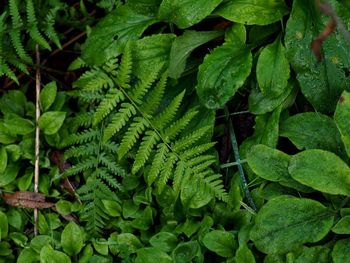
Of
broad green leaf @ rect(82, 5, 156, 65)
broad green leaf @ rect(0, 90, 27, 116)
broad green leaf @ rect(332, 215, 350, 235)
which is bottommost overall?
broad green leaf @ rect(332, 215, 350, 235)

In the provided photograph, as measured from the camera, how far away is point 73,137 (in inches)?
110

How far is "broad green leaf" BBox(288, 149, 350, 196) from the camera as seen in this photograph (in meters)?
2.35

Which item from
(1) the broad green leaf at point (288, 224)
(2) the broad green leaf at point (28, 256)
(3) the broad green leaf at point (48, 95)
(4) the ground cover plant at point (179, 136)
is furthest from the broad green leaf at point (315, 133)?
(2) the broad green leaf at point (28, 256)

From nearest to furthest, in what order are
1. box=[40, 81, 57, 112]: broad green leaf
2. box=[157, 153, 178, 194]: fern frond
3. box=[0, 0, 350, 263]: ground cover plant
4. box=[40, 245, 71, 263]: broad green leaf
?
box=[0, 0, 350, 263]: ground cover plant < box=[157, 153, 178, 194]: fern frond < box=[40, 245, 71, 263]: broad green leaf < box=[40, 81, 57, 112]: broad green leaf

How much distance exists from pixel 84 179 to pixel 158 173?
1.78 ft

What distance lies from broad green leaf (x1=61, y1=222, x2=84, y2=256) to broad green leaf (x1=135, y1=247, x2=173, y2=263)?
0.36m

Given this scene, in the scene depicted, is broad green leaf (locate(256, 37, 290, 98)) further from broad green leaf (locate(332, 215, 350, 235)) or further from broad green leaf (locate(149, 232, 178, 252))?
broad green leaf (locate(149, 232, 178, 252))

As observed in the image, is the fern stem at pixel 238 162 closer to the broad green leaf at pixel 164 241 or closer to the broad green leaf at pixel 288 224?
the broad green leaf at pixel 288 224

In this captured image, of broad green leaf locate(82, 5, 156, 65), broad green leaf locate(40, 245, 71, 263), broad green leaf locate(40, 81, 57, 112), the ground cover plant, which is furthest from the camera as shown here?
broad green leaf locate(40, 81, 57, 112)

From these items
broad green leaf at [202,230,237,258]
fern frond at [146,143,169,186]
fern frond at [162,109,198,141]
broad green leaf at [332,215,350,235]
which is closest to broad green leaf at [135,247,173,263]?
broad green leaf at [202,230,237,258]

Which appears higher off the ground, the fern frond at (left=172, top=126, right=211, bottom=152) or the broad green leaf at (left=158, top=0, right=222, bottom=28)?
the broad green leaf at (left=158, top=0, right=222, bottom=28)

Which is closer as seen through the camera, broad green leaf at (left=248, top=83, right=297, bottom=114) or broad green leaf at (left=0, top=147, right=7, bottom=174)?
broad green leaf at (left=248, top=83, right=297, bottom=114)

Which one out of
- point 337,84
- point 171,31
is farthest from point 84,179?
point 337,84

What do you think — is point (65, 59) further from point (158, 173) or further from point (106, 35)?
point (158, 173)
